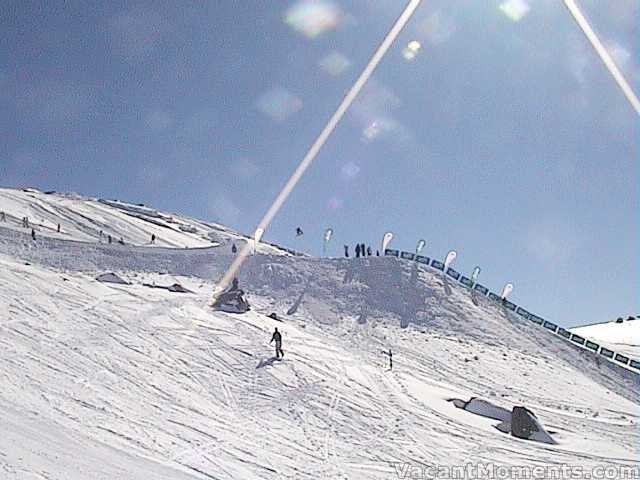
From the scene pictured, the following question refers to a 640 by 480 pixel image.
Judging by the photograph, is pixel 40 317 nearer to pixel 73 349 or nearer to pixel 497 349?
pixel 73 349

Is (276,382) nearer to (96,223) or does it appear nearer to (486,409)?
(486,409)

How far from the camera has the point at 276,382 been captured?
19.7 meters

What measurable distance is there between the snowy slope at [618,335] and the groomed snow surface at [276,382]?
6990 millimetres

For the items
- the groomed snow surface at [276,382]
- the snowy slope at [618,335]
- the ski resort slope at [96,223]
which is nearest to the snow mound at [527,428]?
the groomed snow surface at [276,382]

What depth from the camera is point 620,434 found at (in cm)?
2050

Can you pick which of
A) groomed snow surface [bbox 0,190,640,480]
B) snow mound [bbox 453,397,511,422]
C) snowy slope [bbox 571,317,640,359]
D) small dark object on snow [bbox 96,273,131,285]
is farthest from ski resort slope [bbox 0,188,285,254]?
A: snow mound [bbox 453,397,511,422]

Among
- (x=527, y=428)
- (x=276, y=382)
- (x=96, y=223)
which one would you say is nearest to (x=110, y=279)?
(x=276, y=382)

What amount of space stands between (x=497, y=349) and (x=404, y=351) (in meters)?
6.73

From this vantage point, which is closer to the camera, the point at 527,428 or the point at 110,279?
the point at 527,428

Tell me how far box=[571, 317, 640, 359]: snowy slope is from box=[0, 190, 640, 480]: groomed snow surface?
699 centimetres

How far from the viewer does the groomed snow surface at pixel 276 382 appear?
12.3 metres

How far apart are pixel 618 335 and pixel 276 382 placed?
38286 millimetres

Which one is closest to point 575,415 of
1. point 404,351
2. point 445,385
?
point 445,385

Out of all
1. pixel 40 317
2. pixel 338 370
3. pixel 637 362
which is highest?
pixel 637 362
